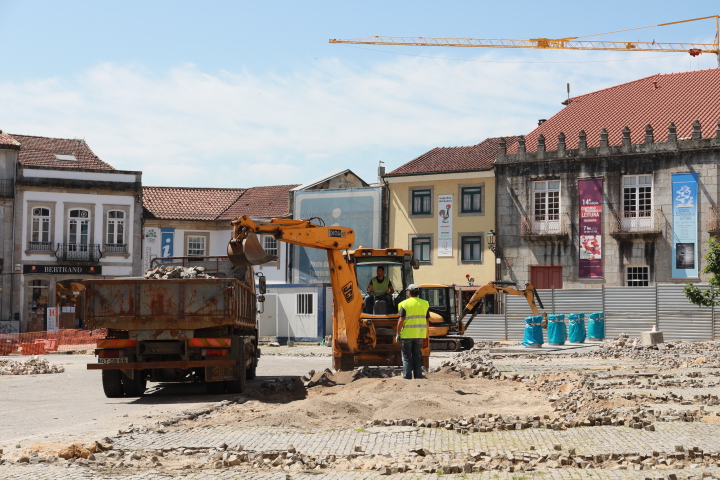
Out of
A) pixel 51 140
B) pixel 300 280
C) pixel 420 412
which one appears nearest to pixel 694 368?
pixel 420 412

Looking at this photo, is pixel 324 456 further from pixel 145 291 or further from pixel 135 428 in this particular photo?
pixel 145 291

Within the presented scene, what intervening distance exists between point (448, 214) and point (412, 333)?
111 ft

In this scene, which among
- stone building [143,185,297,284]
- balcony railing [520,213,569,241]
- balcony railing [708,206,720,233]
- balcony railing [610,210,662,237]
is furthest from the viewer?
stone building [143,185,297,284]

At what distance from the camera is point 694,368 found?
21.6m

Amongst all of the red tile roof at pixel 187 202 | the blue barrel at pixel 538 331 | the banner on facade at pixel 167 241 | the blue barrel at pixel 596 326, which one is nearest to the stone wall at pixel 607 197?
the blue barrel at pixel 596 326

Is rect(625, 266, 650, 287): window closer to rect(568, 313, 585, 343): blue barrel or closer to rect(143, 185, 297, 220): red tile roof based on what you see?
rect(568, 313, 585, 343): blue barrel

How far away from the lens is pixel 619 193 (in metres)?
45.6

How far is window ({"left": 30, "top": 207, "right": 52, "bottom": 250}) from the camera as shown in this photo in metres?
50.3

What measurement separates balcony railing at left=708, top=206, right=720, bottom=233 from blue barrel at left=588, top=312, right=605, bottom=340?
9.28m

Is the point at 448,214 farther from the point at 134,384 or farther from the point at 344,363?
the point at 134,384

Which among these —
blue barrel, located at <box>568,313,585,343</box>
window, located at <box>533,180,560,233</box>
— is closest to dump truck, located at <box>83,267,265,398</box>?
blue barrel, located at <box>568,313,585,343</box>

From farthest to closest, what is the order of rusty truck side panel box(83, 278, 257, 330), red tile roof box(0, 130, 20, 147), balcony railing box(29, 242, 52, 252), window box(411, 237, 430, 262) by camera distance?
window box(411, 237, 430, 262), balcony railing box(29, 242, 52, 252), red tile roof box(0, 130, 20, 147), rusty truck side panel box(83, 278, 257, 330)

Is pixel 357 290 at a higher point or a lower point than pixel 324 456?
higher

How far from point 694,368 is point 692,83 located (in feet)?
104
